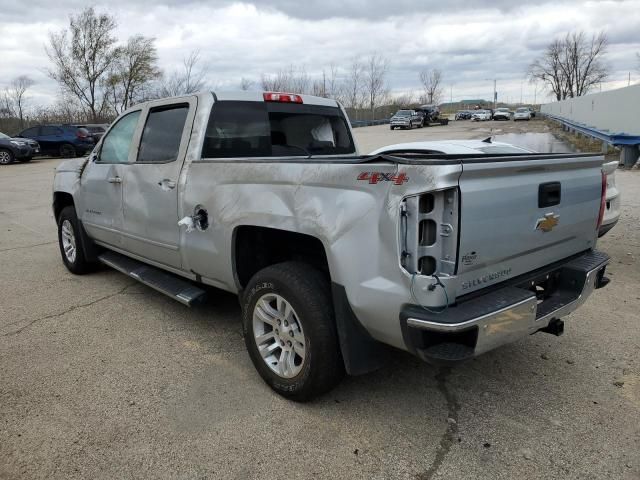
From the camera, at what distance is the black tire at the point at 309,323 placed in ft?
9.32

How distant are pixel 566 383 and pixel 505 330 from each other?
1188 millimetres

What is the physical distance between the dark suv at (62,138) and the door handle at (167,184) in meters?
23.5

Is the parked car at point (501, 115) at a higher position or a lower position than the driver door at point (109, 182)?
lower

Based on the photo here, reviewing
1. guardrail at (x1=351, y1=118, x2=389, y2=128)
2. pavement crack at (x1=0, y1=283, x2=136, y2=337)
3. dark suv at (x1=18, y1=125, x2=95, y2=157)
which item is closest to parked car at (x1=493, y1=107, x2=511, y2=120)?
guardrail at (x1=351, y1=118, x2=389, y2=128)

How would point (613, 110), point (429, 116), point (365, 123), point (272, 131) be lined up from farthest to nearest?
point (365, 123), point (429, 116), point (613, 110), point (272, 131)

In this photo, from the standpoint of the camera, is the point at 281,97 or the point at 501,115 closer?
the point at 281,97

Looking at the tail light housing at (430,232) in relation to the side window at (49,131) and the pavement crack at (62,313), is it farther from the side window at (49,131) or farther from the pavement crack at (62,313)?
the side window at (49,131)

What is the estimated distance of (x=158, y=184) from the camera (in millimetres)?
4074

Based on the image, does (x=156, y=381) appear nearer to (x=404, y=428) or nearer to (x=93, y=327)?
(x=93, y=327)

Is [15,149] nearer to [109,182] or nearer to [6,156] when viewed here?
[6,156]

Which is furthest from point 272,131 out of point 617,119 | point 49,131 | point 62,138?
point 49,131

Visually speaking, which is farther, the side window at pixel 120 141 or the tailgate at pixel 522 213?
the side window at pixel 120 141

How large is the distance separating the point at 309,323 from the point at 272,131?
6.58 ft

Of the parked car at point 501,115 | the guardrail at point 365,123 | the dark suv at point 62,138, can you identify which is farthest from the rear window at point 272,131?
the parked car at point 501,115
